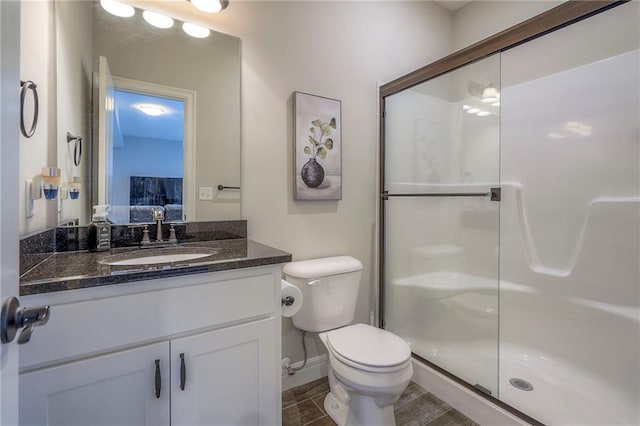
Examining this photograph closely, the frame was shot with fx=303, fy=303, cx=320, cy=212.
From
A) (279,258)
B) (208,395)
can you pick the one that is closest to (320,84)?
(279,258)

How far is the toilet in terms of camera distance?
1.28 m

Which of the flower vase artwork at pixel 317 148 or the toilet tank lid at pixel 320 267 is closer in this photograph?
the toilet tank lid at pixel 320 267

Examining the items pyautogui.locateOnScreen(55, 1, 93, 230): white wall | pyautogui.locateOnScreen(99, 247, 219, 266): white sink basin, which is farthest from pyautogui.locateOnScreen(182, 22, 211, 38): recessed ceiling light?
pyautogui.locateOnScreen(99, 247, 219, 266): white sink basin

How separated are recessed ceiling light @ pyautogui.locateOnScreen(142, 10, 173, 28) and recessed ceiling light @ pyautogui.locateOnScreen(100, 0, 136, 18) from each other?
0.05 m

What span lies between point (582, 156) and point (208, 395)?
2.19m

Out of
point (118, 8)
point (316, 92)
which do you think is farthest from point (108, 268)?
point (316, 92)

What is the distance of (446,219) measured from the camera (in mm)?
1910

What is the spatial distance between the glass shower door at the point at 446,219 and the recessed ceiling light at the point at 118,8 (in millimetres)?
1519

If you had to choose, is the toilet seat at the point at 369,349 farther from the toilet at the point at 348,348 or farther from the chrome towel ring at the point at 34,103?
the chrome towel ring at the point at 34,103

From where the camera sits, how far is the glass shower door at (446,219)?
1746 mm

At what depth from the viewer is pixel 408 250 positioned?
2.06m

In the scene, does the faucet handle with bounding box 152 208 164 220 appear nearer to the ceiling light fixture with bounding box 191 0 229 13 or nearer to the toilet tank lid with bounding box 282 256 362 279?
the toilet tank lid with bounding box 282 256 362 279

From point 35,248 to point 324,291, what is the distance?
3.94 ft

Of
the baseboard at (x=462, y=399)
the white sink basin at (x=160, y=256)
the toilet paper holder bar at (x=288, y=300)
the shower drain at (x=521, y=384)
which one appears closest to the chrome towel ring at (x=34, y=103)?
the white sink basin at (x=160, y=256)
